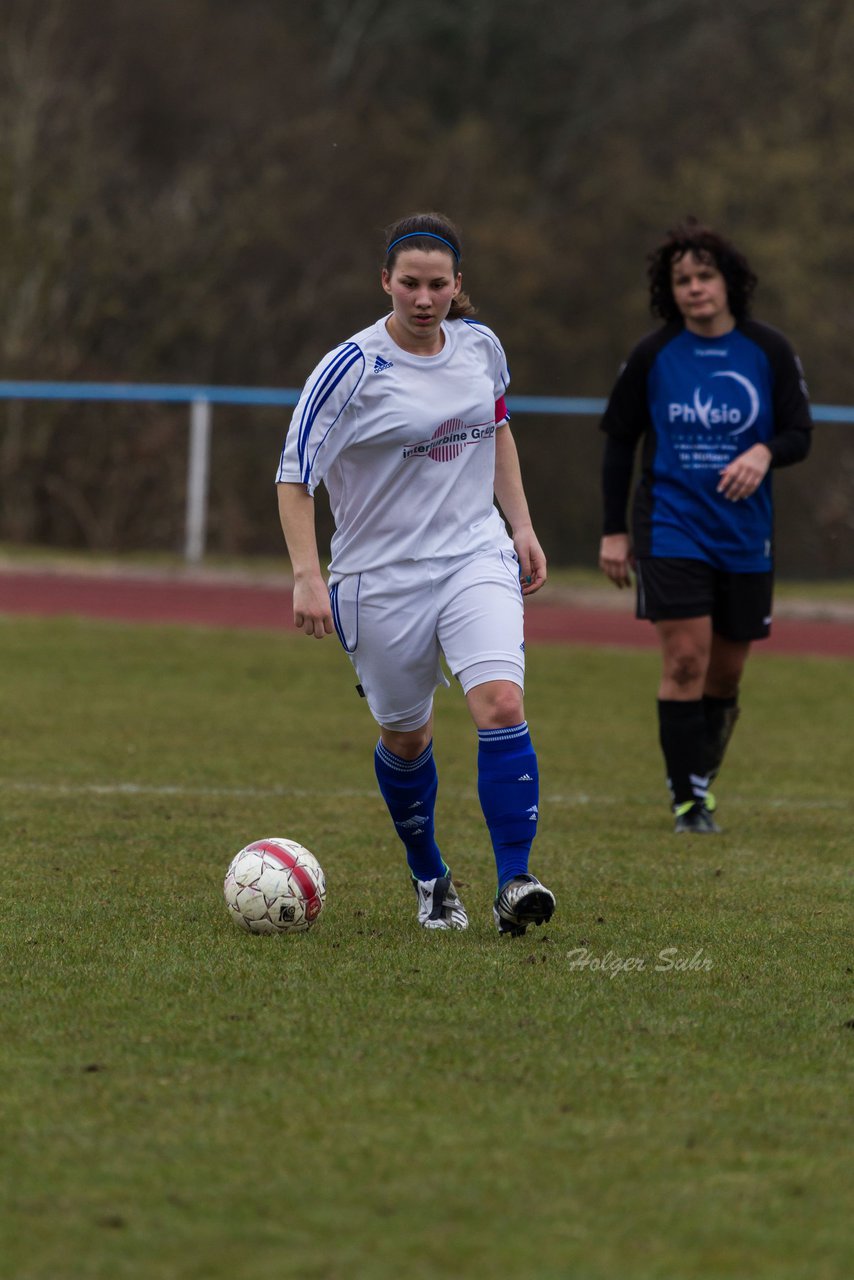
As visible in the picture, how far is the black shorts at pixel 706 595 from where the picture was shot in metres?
7.20

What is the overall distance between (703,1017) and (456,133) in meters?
32.3

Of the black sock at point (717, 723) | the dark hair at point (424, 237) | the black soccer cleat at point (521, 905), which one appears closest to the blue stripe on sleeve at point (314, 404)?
the dark hair at point (424, 237)

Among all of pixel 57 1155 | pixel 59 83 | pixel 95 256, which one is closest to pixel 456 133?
pixel 59 83

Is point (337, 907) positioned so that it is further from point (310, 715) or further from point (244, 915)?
point (310, 715)

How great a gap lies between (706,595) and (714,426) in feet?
2.10

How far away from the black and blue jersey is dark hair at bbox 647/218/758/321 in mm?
110

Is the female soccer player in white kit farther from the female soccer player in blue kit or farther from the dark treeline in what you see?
the dark treeline

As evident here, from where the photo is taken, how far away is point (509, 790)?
5176 mm

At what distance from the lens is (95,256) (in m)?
25.1

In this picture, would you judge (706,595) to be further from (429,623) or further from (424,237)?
(424,237)

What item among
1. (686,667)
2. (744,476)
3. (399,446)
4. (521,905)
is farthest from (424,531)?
(686,667)

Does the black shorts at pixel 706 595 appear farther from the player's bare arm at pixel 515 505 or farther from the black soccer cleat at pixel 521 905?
the black soccer cleat at pixel 521 905

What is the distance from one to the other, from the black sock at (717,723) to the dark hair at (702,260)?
1510 millimetres

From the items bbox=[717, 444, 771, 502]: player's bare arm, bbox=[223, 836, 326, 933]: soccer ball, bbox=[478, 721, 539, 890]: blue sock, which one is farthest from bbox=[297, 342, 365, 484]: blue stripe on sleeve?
bbox=[717, 444, 771, 502]: player's bare arm
